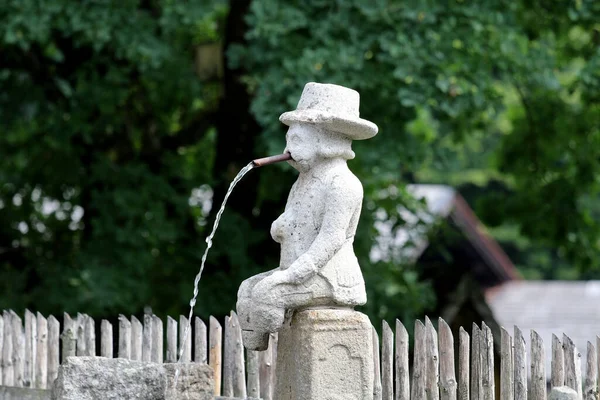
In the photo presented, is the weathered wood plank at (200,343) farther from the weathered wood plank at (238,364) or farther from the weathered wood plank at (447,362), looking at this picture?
the weathered wood plank at (447,362)

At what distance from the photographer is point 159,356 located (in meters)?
9.23

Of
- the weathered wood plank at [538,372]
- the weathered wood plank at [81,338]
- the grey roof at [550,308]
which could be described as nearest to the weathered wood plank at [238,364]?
the weathered wood plank at [81,338]

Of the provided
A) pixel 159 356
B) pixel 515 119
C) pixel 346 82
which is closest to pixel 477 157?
pixel 515 119

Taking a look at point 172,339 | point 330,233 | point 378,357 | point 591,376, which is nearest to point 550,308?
point 172,339

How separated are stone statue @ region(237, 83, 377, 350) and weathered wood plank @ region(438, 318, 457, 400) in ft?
2.38

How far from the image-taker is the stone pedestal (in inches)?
275

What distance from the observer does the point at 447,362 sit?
7.73 metres

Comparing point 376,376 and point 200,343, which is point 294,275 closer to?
point 376,376

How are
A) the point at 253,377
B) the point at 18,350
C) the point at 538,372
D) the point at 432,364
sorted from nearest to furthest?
the point at 538,372 < the point at 432,364 < the point at 253,377 < the point at 18,350

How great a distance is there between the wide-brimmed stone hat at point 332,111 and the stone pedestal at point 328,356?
1.04 metres

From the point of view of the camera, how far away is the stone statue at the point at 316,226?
6996 mm

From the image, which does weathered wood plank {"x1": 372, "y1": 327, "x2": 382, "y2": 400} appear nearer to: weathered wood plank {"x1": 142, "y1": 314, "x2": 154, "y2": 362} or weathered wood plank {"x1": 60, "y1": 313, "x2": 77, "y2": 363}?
weathered wood plank {"x1": 142, "y1": 314, "x2": 154, "y2": 362}

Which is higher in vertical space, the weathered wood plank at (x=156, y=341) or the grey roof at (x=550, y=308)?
the grey roof at (x=550, y=308)

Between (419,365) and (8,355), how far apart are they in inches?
143
